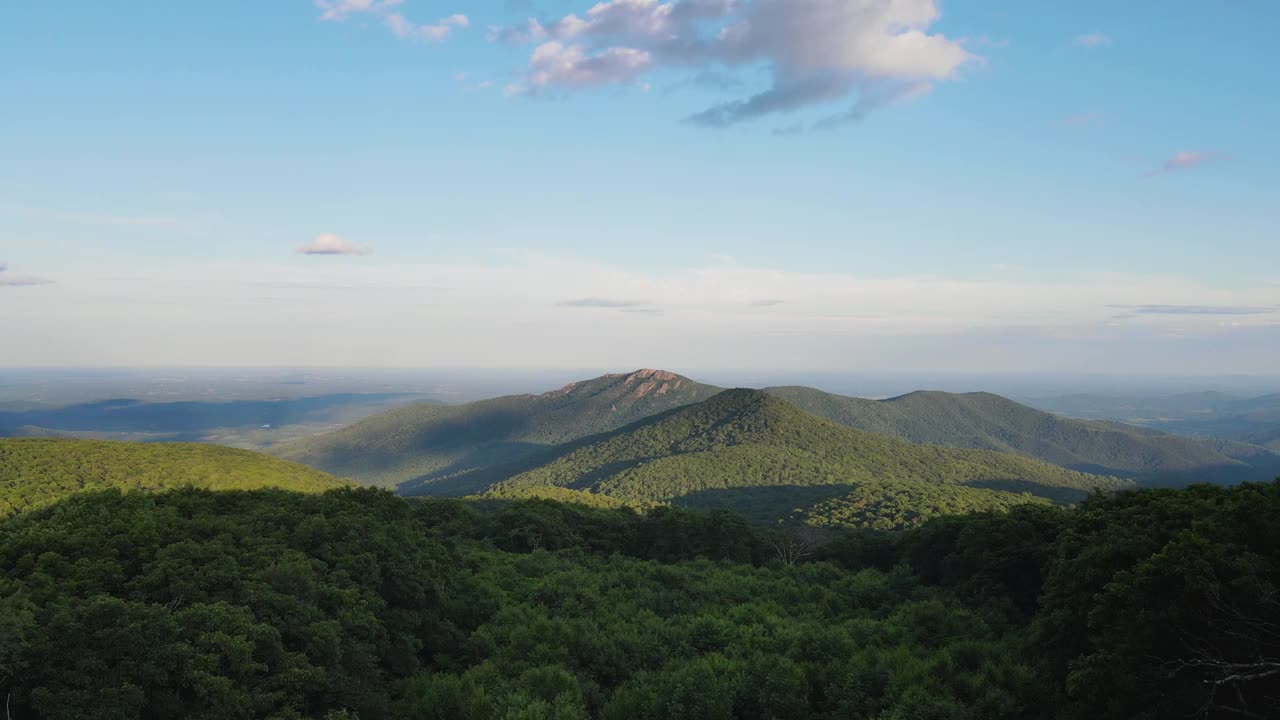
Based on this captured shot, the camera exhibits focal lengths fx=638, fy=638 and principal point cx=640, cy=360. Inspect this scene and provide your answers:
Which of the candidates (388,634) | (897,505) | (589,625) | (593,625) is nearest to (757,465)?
(897,505)

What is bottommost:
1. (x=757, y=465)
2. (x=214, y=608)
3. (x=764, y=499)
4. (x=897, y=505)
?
(x=764, y=499)

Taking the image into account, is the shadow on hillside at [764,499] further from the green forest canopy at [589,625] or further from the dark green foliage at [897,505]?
the green forest canopy at [589,625]

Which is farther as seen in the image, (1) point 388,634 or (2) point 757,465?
(2) point 757,465

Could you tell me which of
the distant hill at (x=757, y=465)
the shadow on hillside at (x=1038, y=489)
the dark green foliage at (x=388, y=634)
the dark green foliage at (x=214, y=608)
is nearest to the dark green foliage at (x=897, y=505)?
the distant hill at (x=757, y=465)

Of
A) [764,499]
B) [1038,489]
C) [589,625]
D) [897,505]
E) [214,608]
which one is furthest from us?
[1038,489]

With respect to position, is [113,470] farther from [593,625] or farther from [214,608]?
[214,608]

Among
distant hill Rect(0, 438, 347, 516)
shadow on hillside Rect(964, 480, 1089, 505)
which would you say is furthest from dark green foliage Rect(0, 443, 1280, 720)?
shadow on hillside Rect(964, 480, 1089, 505)
